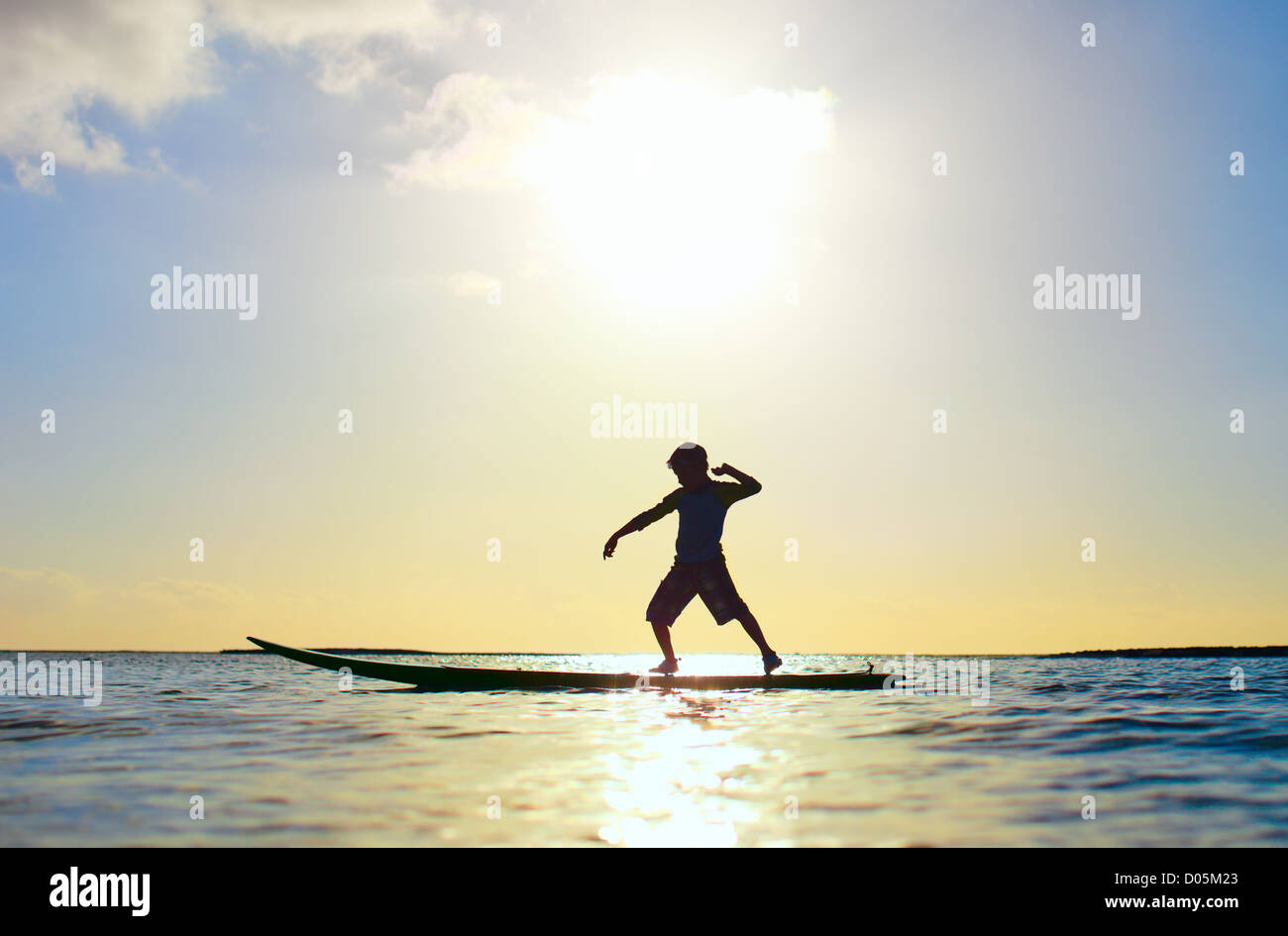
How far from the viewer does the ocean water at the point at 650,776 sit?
4508 mm

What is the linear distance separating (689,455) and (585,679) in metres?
3.88

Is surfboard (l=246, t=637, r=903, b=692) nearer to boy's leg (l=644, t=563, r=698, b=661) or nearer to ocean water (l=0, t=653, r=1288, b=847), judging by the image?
boy's leg (l=644, t=563, r=698, b=661)

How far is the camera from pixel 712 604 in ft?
41.4

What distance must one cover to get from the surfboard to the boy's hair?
3240mm

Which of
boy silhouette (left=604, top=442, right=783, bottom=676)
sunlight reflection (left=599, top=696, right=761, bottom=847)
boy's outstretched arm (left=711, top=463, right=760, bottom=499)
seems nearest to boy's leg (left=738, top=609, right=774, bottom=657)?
boy silhouette (left=604, top=442, right=783, bottom=676)

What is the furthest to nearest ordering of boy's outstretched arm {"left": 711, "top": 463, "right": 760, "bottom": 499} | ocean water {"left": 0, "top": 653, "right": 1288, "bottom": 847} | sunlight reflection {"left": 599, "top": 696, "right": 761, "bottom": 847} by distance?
boy's outstretched arm {"left": 711, "top": 463, "right": 760, "bottom": 499} < ocean water {"left": 0, "top": 653, "right": 1288, "bottom": 847} < sunlight reflection {"left": 599, "top": 696, "right": 761, "bottom": 847}

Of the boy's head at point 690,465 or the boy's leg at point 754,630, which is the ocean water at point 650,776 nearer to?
the boy's leg at point 754,630

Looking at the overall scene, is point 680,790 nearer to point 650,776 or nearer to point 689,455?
point 650,776

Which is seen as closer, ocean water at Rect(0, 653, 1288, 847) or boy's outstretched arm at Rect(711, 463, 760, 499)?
ocean water at Rect(0, 653, 1288, 847)

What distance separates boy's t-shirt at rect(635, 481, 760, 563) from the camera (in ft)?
42.0

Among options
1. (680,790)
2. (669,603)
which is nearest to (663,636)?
(669,603)

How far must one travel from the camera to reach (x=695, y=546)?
12812 millimetres
